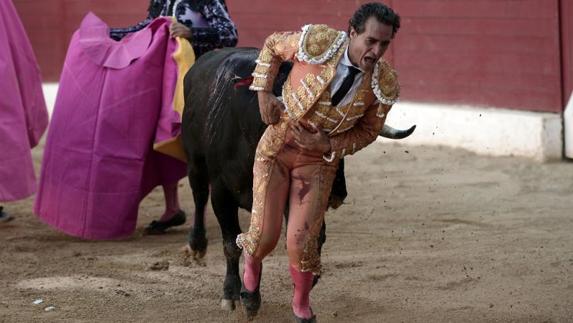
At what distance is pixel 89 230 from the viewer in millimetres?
5324

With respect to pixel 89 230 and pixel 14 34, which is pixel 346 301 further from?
pixel 14 34

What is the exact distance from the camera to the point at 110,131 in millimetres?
5277

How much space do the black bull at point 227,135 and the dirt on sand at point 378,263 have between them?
30 centimetres

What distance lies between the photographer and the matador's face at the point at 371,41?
328cm

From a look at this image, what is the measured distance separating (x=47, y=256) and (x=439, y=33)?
3335mm

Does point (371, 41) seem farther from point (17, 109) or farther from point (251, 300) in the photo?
point (17, 109)

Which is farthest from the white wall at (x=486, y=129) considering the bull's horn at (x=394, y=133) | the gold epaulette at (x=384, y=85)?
the gold epaulette at (x=384, y=85)

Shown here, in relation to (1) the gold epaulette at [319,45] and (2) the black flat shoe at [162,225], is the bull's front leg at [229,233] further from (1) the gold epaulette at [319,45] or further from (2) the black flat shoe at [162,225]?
(2) the black flat shoe at [162,225]

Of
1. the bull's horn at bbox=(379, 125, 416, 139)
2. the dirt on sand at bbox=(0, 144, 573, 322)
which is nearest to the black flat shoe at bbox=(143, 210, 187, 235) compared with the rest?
the dirt on sand at bbox=(0, 144, 573, 322)

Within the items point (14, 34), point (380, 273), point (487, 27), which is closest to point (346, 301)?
point (380, 273)

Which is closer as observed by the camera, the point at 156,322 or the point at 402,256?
the point at 156,322

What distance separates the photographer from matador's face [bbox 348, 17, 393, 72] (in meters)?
3.28

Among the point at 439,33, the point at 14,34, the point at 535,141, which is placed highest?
the point at 14,34

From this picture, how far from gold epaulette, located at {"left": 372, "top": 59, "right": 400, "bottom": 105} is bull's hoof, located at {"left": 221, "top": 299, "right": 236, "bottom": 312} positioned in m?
1.18
